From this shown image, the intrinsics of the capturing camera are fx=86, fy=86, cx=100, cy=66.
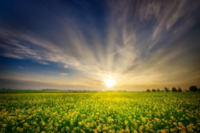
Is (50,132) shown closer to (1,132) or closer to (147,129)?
(1,132)

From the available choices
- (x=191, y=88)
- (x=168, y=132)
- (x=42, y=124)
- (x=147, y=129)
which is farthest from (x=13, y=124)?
(x=191, y=88)

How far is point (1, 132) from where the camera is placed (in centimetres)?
481

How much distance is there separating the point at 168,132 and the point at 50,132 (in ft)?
22.4

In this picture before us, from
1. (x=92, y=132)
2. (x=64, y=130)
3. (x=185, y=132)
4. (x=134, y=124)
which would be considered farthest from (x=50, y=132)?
(x=185, y=132)

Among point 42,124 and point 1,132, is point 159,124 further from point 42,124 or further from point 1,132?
point 1,132

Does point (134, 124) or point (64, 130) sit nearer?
point (64, 130)

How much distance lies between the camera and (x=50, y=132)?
16.1 feet

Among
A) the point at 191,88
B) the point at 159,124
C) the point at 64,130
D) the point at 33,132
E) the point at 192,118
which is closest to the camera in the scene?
the point at 33,132

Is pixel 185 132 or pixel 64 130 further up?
pixel 185 132

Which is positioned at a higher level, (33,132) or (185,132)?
(185,132)

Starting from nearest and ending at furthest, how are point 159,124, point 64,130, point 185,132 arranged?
point 185,132 < point 64,130 < point 159,124

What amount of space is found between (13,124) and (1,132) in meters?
0.86

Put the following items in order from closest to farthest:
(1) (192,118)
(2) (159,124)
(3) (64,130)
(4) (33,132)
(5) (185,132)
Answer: (5) (185,132)
(4) (33,132)
(3) (64,130)
(2) (159,124)
(1) (192,118)

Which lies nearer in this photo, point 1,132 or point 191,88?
point 1,132
